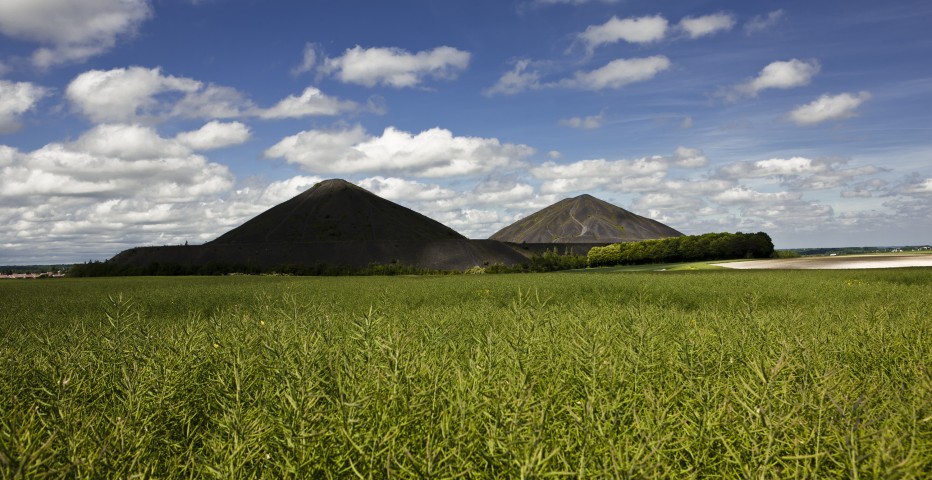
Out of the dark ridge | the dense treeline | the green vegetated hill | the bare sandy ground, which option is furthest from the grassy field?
the dense treeline

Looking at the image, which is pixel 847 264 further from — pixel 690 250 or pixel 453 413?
pixel 453 413

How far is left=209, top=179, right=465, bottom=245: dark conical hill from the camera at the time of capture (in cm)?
10956

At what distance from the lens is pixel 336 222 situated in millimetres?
114812

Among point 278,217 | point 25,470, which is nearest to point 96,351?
point 25,470

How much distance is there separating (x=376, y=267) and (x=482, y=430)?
51.9 meters

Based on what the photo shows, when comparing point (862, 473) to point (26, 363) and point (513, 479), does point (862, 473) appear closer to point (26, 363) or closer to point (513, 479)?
point (513, 479)

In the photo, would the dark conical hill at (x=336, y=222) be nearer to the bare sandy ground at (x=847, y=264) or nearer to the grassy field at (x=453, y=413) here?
the bare sandy ground at (x=847, y=264)

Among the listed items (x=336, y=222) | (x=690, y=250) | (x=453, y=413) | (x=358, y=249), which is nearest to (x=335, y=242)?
(x=358, y=249)

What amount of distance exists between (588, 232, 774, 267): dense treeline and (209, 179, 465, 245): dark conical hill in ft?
145

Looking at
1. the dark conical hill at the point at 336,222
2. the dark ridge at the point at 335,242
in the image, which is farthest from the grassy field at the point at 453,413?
the dark conical hill at the point at 336,222

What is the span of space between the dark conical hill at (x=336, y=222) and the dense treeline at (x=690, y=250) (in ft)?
145

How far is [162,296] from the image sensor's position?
19.2 m

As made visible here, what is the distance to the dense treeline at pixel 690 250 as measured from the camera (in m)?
64.2

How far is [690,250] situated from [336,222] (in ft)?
241
